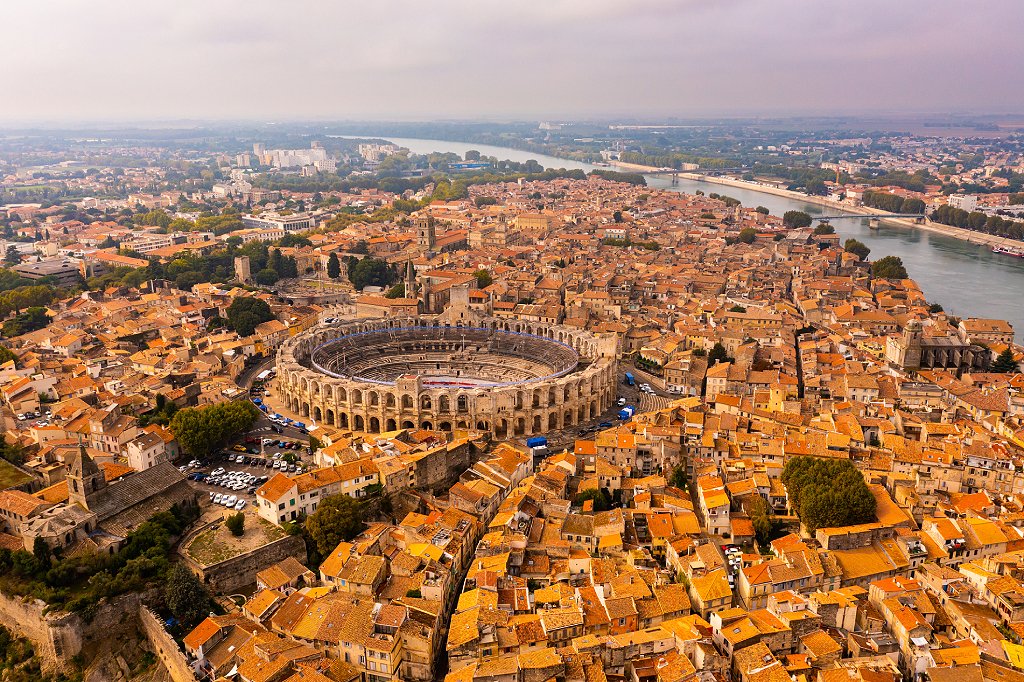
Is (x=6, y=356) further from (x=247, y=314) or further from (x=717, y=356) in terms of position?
(x=717, y=356)

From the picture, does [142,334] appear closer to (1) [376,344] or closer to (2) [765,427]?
(1) [376,344]

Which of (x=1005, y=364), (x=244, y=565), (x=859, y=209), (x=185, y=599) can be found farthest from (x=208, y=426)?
(x=859, y=209)

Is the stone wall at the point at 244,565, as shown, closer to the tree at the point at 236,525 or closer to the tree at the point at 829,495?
the tree at the point at 236,525

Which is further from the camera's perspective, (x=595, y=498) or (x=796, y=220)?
(x=796, y=220)

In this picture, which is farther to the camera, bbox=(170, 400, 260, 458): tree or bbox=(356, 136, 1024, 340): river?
bbox=(356, 136, 1024, 340): river

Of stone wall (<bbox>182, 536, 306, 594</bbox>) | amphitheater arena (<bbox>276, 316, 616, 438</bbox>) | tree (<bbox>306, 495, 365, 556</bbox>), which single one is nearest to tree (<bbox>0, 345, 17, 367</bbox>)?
amphitheater arena (<bbox>276, 316, 616, 438</bbox>)

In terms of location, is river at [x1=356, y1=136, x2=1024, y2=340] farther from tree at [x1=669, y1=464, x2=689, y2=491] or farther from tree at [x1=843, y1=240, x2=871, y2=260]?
tree at [x1=669, y1=464, x2=689, y2=491]

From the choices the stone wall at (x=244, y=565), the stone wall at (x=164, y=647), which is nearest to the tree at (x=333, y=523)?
the stone wall at (x=244, y=565)

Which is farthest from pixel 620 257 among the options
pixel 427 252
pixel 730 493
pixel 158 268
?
pixel 730 493
